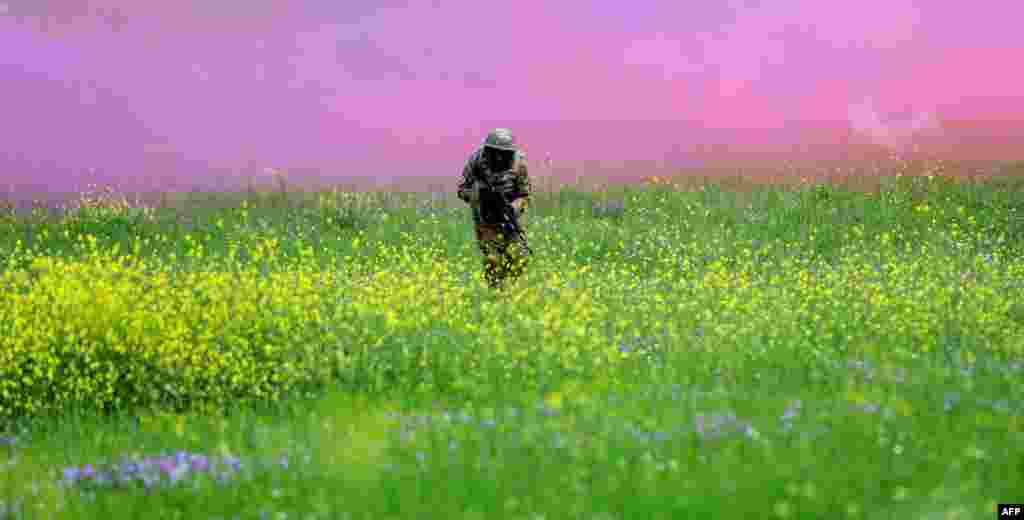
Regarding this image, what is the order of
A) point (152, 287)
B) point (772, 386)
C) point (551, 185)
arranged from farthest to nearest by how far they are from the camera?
point (551, 185), point (152, 287), point (772, 386)

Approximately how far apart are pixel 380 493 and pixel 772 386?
3.74m

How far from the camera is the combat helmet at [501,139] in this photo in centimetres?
1127

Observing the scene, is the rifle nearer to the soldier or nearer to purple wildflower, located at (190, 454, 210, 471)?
the soldier

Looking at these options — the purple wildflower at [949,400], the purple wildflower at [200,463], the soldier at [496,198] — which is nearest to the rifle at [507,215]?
the soldier at [496,198]

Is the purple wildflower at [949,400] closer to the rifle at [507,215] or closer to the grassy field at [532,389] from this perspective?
the grassy field at [532,389]

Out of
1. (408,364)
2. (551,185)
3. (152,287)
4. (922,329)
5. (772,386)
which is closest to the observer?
(772,386)

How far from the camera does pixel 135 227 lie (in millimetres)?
17719

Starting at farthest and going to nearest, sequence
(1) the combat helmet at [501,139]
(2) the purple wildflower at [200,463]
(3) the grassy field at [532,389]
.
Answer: (1) the combat helmet at [501,139]
(2) the purple wildflower at [200,463]
(3) the grassy field at [532,389]

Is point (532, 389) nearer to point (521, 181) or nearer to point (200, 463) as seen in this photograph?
point (200, 463)

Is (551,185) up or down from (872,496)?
up

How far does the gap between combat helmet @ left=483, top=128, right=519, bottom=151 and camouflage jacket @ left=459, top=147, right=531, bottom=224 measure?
29 centimetres

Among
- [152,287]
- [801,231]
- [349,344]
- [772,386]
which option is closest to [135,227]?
[152,287]

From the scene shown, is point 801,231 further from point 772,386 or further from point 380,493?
point 380,493

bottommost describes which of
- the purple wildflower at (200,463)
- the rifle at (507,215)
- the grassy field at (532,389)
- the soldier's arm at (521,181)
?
the purple wildflower at (200,463)
